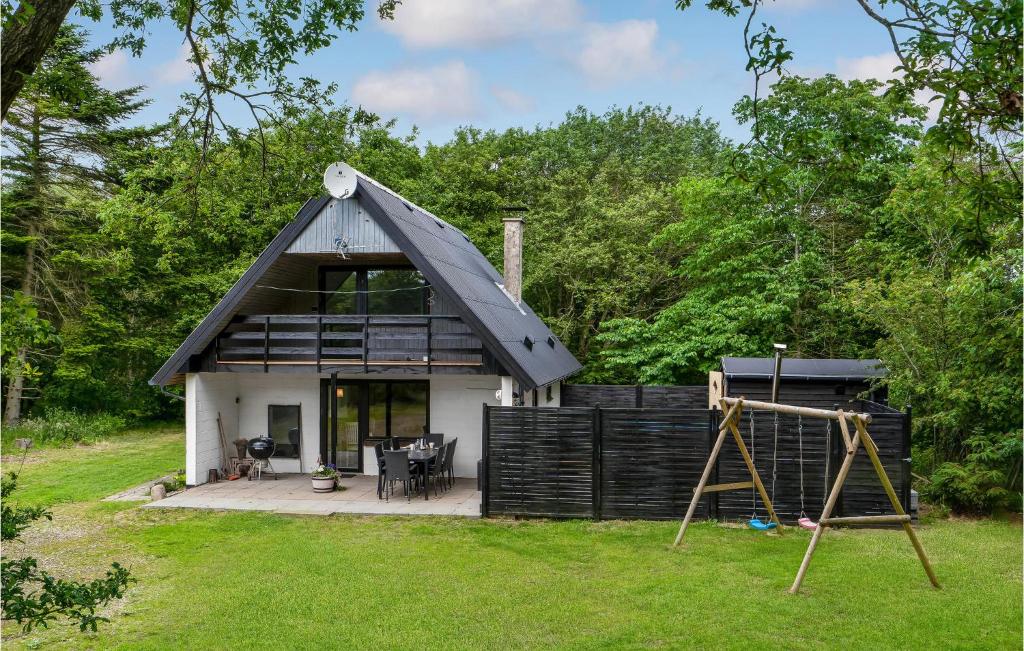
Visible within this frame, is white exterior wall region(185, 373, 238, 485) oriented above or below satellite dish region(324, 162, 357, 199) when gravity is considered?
below

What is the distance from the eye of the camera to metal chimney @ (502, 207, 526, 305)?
16.9 metres

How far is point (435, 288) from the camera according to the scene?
12344 millimetres

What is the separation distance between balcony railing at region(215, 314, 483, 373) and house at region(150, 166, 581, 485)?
2cm

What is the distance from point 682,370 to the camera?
19.7 meters

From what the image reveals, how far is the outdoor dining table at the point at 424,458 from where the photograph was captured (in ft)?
40.5

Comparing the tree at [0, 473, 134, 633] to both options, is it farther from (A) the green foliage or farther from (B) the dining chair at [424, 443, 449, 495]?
(B) the dining chair at [424, 443, 449, 495]

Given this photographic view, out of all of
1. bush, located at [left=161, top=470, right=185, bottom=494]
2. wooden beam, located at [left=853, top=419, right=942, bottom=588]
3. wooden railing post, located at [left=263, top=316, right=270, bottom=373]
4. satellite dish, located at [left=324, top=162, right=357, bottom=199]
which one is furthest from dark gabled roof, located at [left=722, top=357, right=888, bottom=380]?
bush, located at [left=161, top=470, right=185, bottom=494]

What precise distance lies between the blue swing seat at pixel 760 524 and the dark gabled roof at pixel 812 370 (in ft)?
12.7

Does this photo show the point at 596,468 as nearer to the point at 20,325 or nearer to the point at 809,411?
the point at 809,411

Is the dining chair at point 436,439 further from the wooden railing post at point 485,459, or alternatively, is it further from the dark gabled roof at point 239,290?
the dark gabled roof at point 239,290

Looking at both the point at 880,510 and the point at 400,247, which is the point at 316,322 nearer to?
the point at 400,247

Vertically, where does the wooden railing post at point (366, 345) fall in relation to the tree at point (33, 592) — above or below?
above

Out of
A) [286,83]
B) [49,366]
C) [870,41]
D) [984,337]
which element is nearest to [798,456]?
[984,337]

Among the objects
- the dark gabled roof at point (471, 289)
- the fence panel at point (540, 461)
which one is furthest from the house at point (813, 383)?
the fence panel at point (540, 461)
